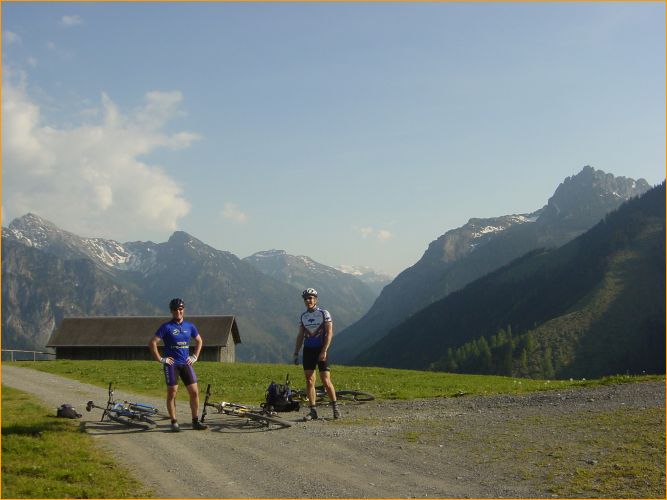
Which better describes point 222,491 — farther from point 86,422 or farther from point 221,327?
point 221,327

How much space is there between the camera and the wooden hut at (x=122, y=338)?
7594 centimetres

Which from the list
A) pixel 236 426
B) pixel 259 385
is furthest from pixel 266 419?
pixel 259 385

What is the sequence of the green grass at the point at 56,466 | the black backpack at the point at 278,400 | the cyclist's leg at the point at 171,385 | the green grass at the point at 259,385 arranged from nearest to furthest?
the green grass at the point at 56,466 < the cyclist's leg at the point at 171,385 < the black backpack at the point at 278,400 < the green grass at the point at 259,385

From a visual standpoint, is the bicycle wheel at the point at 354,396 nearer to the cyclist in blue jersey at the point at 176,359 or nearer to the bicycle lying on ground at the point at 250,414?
the bicycle lying on ground at the point at 250,414

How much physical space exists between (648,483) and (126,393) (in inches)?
784

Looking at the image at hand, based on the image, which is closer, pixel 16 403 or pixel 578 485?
pixel 578 485

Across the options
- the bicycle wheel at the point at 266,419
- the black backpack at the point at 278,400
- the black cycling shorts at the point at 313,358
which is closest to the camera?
the bicycle wheel at the point at 266,419

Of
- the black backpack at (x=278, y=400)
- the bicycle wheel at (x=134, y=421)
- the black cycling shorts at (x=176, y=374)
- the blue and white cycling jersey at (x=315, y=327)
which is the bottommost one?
the bicycle wheel at (x=134, y=421)

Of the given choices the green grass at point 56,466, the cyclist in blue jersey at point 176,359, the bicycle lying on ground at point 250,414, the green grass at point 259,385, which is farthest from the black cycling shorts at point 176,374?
the green grass at point 259,385

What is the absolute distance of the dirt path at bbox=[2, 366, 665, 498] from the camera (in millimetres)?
10367

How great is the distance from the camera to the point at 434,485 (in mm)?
10555

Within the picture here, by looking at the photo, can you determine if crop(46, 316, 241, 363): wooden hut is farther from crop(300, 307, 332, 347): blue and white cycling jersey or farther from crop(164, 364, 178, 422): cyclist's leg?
crop(164, 364, 178, 422): cyclist's leg

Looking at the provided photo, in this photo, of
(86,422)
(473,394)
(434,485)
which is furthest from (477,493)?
(473,394)

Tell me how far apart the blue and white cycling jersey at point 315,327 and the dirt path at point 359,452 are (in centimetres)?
223
